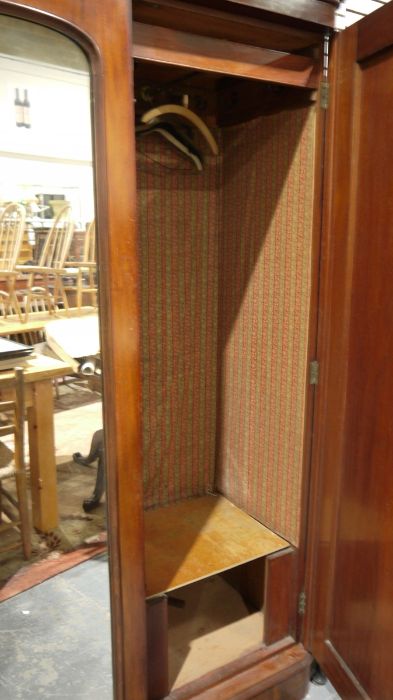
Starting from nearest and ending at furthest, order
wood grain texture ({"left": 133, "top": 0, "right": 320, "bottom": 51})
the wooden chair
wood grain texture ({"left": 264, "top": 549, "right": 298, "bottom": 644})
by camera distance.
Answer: wood grain texture ({"left": 133, "top": 0, "right": 320, "bottom": 51})
the wooden chair
wood grain texture ({"left": 264, "top": 549, "right": 298, "bottom": 644})

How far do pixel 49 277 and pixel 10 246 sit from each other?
5.0 inches

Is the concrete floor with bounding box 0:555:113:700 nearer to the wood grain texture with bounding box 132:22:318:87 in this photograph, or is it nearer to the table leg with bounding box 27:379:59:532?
the table leg with bounding box 27:379:59:532

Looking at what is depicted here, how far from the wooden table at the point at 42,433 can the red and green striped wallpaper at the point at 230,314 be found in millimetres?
554

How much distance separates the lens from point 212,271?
192 centimetres

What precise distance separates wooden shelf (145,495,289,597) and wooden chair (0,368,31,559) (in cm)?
41

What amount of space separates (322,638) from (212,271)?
117 centimetres

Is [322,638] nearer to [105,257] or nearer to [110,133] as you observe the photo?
[105,257]

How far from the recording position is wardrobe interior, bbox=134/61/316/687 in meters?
1.61

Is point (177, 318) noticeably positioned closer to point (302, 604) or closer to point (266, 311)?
point (266, 311)

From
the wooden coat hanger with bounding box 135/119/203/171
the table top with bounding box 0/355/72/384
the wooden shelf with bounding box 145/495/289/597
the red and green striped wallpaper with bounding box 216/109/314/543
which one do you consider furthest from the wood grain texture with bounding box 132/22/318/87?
the wooden shelf with bounding box 145/495/289/597

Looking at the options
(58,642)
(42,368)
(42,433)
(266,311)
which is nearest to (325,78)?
(266,311)

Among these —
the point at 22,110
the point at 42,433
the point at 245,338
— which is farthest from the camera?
the point at 245,338

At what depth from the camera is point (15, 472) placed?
132cm

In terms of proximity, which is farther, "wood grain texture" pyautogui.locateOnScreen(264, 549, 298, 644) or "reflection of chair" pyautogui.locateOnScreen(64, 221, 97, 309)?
"wood grain texture" pyautogui.locateOnScreen(264, 549, 298, 644)
